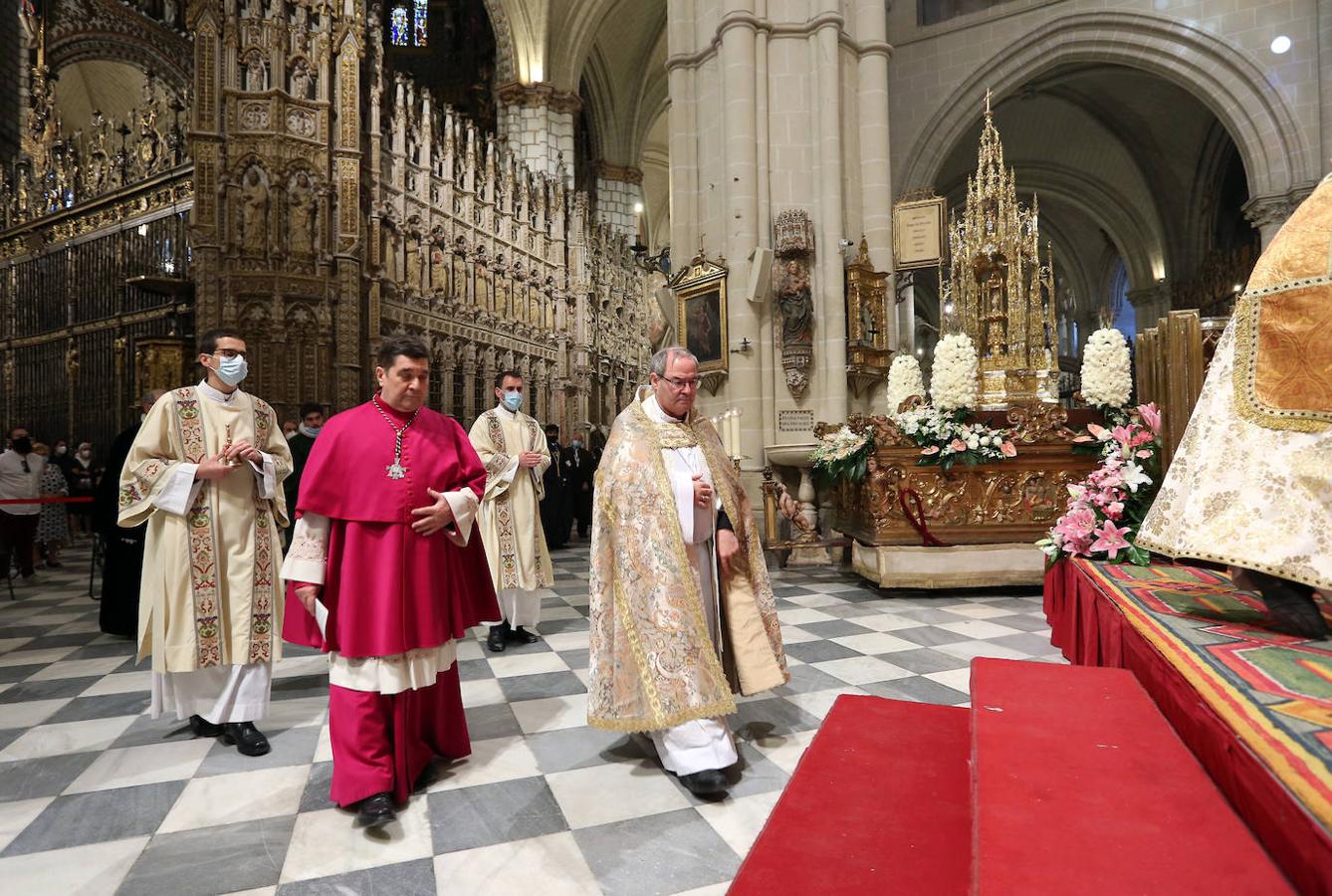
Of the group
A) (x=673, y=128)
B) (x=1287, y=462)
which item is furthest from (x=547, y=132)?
(x=1287, y=462)

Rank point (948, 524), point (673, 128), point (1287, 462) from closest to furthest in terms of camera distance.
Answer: point (1287, 462)
point (948, 524)
point (673, 128)

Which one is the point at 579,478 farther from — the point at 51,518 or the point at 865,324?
the point at 51,518

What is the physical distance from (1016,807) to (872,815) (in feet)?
1.61

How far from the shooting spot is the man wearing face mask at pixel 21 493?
773 centimetres

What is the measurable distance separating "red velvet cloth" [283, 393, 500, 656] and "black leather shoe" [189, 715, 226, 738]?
1120 millimetres

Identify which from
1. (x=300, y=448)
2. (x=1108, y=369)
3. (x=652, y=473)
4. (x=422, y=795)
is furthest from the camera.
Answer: (x=300, y=448)

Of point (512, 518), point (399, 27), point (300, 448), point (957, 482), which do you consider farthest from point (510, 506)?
point (399, 27)

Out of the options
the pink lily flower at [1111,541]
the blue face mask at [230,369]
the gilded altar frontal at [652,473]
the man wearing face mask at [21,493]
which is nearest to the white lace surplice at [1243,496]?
the gilded altar frontal at [652,473]

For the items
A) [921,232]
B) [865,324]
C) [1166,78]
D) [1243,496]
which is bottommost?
[1243,496]

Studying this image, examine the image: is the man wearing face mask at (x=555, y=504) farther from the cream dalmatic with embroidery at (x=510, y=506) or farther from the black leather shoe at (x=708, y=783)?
the black leather shoe at (x=708, y=783)

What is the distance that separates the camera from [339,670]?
2.40 m

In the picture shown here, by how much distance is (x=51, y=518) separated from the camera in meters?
8.99

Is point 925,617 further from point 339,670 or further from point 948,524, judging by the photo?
point 339,670

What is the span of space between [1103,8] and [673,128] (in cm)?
777
